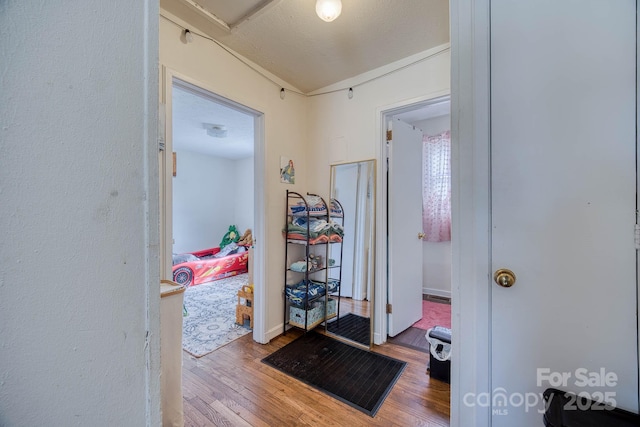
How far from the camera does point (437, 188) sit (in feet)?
11.2

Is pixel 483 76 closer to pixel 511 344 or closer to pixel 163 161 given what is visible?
pixel 511 344

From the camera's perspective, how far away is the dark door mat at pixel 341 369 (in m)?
1.60

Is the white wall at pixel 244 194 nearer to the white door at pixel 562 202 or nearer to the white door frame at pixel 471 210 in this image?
the white door frame at pixel 471 210

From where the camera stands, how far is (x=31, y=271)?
14.1 inches

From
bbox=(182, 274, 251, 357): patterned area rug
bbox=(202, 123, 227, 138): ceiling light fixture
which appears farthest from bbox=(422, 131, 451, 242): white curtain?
bbox=(202, 123, 227, 138): ceiling light fixture

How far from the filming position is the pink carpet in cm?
257

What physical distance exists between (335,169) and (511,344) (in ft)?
6.37

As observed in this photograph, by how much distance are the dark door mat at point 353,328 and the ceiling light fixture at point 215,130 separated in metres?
3.03

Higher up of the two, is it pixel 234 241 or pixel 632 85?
pixel 632 85

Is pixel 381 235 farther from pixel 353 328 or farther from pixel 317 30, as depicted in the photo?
pixel 317 30

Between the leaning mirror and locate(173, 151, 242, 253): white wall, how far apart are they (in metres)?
3.49

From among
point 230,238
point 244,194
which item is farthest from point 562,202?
point 244,194

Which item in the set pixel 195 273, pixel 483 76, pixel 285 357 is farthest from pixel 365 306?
pixel 195 273

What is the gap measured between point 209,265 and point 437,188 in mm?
3848
